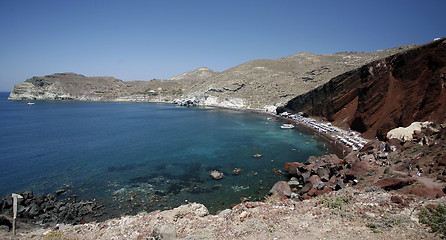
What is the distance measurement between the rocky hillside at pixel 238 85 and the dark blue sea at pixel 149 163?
49.0 meters

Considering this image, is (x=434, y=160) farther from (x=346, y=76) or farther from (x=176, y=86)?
(x=176, y=86)

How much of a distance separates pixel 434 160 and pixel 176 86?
180 metres

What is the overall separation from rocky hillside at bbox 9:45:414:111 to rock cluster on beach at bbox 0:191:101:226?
72.6 m

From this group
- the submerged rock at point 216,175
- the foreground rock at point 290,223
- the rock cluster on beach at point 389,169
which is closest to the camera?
the foreground rock at point 290,223

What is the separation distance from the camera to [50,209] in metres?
18.9

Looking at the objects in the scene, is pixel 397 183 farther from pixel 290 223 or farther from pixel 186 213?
pixel 186 213

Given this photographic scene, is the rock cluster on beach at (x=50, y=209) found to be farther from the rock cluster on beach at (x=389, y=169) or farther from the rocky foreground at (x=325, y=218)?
the rock cluster on beach at (x=389, y=169)

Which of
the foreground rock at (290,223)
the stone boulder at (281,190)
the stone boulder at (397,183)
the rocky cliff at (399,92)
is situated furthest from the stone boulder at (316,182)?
the rocky cliff at (399,92)

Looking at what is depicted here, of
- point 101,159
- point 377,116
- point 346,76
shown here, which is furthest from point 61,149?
point 346,76

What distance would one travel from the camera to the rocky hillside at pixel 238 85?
91.4m

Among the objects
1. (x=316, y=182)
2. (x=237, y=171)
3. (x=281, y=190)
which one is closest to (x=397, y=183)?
(x=316, y=182)

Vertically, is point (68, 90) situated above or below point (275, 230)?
above

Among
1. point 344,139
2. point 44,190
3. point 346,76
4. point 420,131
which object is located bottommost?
point 44,190

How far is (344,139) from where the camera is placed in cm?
3631
